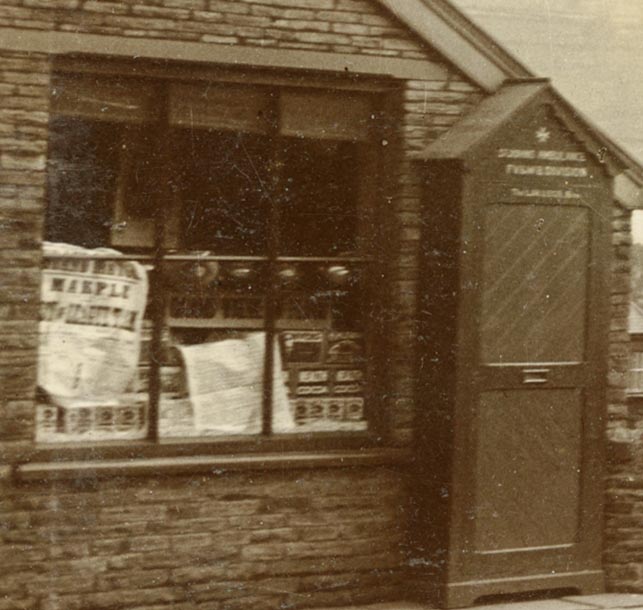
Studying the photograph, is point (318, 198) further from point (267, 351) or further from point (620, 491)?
point (620, 491)

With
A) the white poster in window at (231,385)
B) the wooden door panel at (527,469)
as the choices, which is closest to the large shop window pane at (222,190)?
the white poster in window at (231,385)

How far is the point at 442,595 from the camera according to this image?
887 cm

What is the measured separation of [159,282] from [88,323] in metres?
0.47

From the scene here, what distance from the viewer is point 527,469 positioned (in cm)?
909

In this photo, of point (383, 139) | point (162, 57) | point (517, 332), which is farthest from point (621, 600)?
point (162, 57)

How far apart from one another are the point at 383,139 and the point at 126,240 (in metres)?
1.69

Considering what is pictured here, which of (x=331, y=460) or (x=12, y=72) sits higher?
(x=12, y=72)

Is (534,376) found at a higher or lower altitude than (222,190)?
lower

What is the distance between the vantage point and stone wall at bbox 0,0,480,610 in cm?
801

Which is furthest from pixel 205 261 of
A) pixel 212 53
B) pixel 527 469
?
pixel 527 469

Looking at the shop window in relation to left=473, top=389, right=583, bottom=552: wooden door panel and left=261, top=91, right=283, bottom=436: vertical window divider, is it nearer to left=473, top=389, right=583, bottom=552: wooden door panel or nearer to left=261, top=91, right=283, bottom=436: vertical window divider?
left=261, top=91, right=283, bottom=436: vertical window divider

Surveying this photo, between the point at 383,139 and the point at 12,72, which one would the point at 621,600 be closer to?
the point at 383,139

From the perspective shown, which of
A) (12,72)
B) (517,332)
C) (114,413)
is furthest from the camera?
(517,332)

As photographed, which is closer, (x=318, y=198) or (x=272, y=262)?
(x=272, y=262)
